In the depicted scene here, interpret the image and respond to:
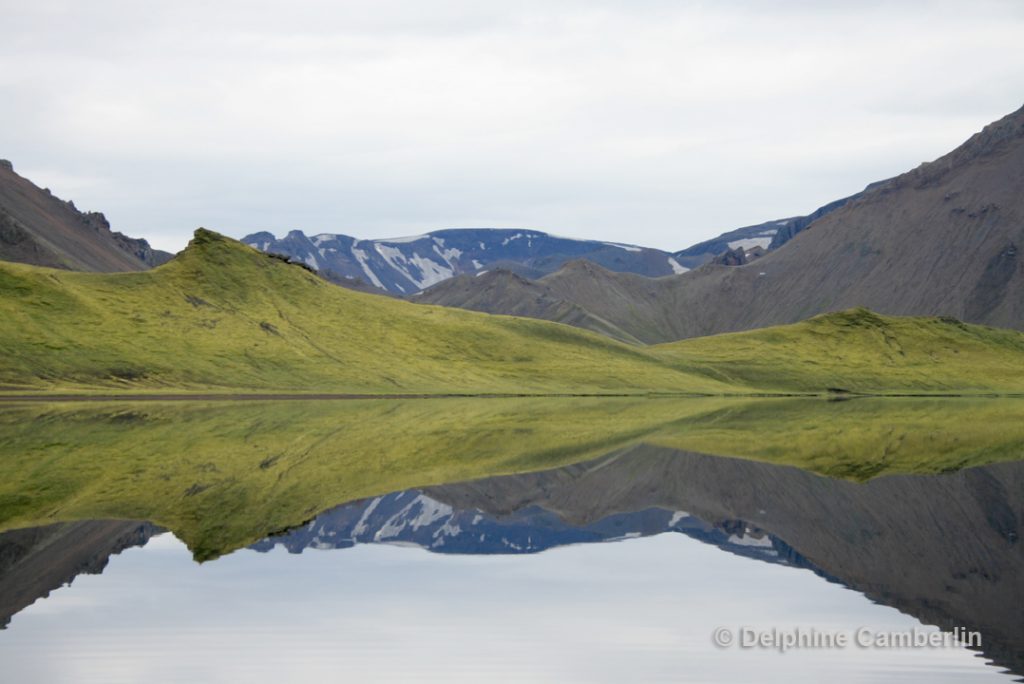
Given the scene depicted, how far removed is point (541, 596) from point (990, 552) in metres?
12.8

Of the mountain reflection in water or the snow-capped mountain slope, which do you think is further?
the snow-capped mountain slope

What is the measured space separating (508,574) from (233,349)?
143418 millimetres

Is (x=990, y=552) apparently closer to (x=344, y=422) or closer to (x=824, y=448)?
(x=824, y=448)

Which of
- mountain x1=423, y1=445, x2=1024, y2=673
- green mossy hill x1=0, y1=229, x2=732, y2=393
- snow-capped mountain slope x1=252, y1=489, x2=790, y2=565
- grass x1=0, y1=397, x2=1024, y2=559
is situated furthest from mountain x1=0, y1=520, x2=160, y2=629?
green mossy hill x1=0, y1=229, x2=732, y2=393

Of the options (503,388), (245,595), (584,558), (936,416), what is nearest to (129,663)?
(245,595)

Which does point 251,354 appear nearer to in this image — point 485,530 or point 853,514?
point 485,530

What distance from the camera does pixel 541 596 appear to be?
2372 centimetres

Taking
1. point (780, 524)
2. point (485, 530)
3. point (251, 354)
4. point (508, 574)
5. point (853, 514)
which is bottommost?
point (853, 514)

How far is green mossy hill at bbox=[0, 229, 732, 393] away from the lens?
144 meters

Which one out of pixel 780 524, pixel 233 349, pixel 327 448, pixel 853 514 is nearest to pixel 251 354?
pixel 233 349

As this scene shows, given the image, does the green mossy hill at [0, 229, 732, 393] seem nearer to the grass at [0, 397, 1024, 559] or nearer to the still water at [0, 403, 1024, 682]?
the grass at [0, 397, 1024, 559]

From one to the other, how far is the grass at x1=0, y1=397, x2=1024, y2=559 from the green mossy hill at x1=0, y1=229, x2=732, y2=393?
108 feet

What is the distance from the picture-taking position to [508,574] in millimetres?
26469

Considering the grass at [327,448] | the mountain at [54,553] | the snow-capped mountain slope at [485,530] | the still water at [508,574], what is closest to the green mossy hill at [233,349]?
the grass at [327,448]
